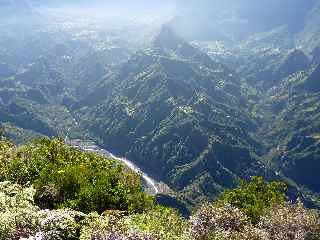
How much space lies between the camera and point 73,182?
10006 centimetres

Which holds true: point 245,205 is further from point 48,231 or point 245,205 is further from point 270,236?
point 48,231

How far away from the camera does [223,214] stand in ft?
262

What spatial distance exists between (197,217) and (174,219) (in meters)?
3.60

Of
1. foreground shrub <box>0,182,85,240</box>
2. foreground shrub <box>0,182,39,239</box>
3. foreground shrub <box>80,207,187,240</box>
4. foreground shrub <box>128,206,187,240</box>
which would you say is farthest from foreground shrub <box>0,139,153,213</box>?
foreground shrub <box>80,207,187,240</box>

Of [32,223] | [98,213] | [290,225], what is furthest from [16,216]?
[290,225]

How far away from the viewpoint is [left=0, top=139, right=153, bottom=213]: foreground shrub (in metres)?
93.4

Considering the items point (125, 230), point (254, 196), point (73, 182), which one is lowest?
point (254, 196)

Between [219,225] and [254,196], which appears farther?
[254,196]

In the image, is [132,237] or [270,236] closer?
[132,237]

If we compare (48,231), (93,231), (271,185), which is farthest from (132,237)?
(271,185)

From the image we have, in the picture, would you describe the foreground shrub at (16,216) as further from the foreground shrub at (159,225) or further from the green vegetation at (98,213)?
the foreground shrub at (159,225)

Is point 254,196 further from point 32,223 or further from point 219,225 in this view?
point 32,223

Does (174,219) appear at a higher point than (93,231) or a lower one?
lower

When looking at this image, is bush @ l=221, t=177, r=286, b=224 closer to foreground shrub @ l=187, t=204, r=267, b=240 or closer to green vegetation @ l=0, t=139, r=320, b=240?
green vegetation @ l=0, t=139, r=320, b=240
